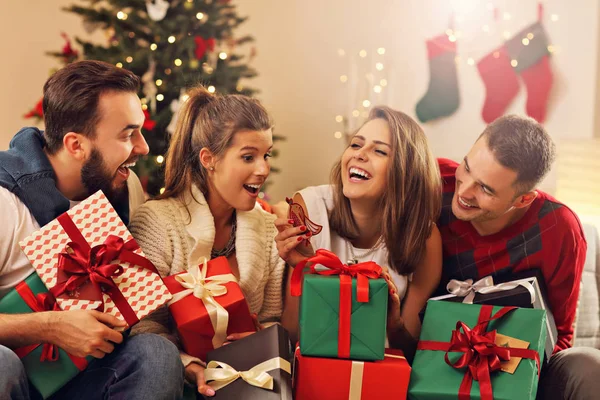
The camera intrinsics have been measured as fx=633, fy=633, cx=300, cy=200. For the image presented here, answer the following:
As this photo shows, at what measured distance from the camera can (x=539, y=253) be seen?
80.8 inches

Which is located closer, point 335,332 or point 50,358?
point 50,358

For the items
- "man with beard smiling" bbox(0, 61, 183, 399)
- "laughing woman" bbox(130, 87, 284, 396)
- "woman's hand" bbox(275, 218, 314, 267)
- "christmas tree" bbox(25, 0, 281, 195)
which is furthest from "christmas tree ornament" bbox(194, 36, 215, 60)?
"woman's hand" bbox(275, 218, 314, 267)

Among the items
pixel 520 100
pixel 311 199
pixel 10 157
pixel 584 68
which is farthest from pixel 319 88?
pixel 10 157

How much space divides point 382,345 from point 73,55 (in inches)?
108

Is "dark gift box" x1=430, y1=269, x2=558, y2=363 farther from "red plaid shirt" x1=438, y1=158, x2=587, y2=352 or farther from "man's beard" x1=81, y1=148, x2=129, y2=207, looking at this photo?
"man's beard" x1=81, y1=148, x2=129, y2=207

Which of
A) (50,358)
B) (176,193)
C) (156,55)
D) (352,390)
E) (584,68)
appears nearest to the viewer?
(50,358)

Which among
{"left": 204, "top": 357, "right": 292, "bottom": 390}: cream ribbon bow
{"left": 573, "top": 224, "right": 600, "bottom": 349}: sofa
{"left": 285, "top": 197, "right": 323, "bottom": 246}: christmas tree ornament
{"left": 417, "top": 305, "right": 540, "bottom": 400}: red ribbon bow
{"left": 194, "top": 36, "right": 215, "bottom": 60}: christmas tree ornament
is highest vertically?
{"left": 194, "top": 36, "right": 215, "bottom": 60}: christmas tree ornament

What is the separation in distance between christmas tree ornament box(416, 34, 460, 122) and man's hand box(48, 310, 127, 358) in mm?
3445

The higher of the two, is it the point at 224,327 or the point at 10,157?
the point at 10,157

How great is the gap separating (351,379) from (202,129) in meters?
0.96

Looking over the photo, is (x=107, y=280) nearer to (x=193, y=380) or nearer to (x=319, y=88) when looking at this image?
(x=193, y=380)

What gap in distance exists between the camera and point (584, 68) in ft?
13.5

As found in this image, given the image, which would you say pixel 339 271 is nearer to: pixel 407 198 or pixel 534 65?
pixel 407 198

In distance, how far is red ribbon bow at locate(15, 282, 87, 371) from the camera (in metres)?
1.62
